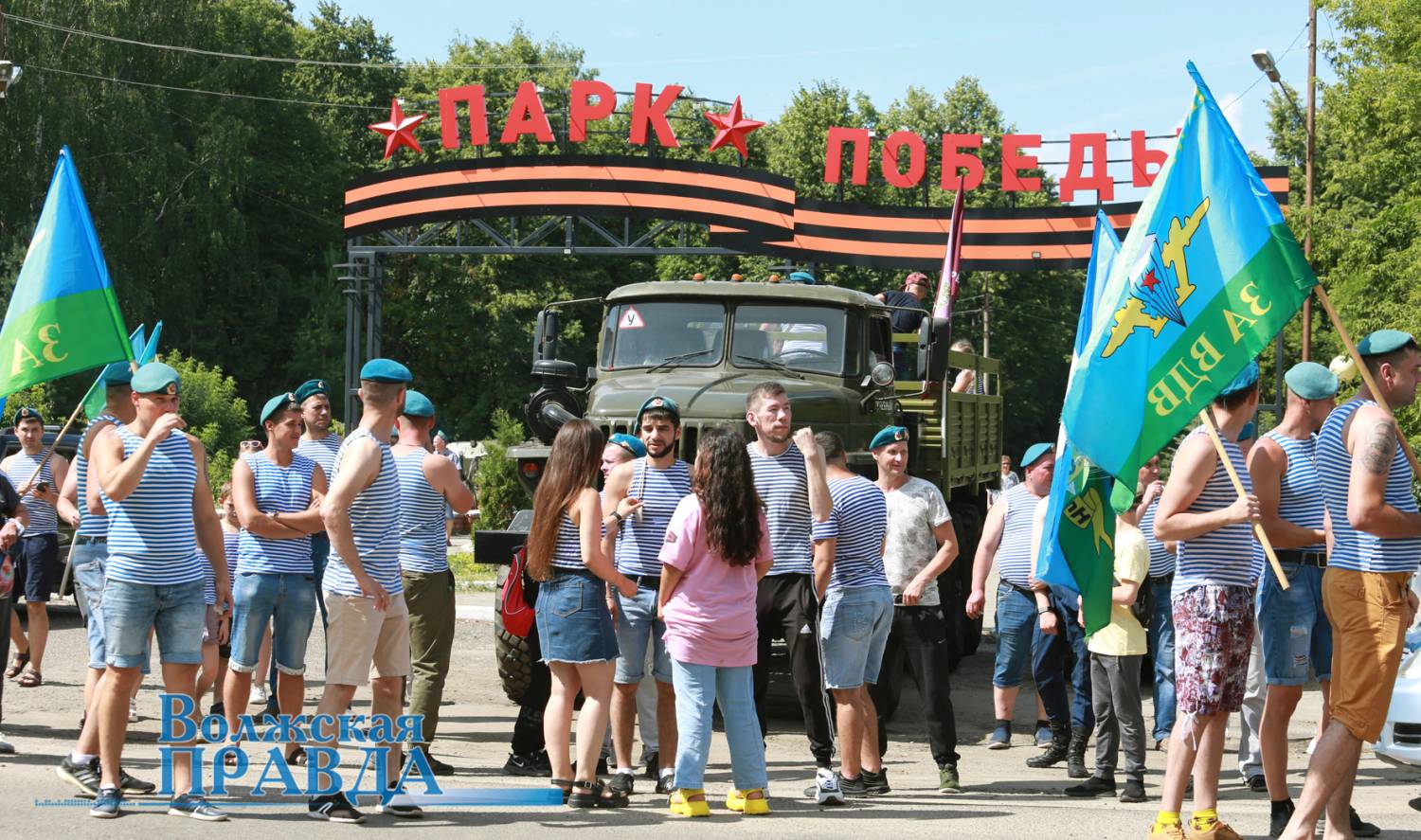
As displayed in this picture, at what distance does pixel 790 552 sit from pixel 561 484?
53.0 inches

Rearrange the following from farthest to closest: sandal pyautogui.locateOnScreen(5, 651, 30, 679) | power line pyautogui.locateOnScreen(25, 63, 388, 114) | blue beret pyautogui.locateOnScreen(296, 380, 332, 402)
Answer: power line pyautogui.locateOnScreen(25, 63, 388, 114), sandal pyautogui.locateOnScreen(5, 651, 30, 679), blue beret pyautogui.locateOnScreen(296, 380, 332, 402)

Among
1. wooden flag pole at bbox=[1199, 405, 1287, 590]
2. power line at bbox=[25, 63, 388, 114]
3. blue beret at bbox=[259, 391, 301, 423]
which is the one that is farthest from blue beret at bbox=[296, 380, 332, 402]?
power line at bbox=[25, 63, 388, 114]

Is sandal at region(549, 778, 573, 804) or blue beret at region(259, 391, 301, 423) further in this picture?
blue beret at region(259, 391, 301, 423)

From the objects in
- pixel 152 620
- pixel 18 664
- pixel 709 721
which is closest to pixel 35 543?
pixel 18 664

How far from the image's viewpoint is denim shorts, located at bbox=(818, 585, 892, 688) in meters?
7.89

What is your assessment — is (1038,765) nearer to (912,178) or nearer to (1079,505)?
(1079,505)

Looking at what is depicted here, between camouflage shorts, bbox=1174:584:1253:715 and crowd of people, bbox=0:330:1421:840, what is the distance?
1cm

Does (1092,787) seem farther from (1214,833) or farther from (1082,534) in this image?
(1214,833)

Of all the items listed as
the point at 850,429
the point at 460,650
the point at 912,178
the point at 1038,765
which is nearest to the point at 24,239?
the point at 912,178

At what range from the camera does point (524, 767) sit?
8.59m

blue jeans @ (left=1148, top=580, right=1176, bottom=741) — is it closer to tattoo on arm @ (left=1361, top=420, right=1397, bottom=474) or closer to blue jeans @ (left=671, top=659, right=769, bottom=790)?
tattoo on arm @ (left=1361, top=420, right=1397, bottom=474)

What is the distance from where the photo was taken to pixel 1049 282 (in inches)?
2297

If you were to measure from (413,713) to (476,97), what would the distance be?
25.4 meters

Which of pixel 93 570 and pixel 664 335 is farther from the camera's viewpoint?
pixel 664 335
